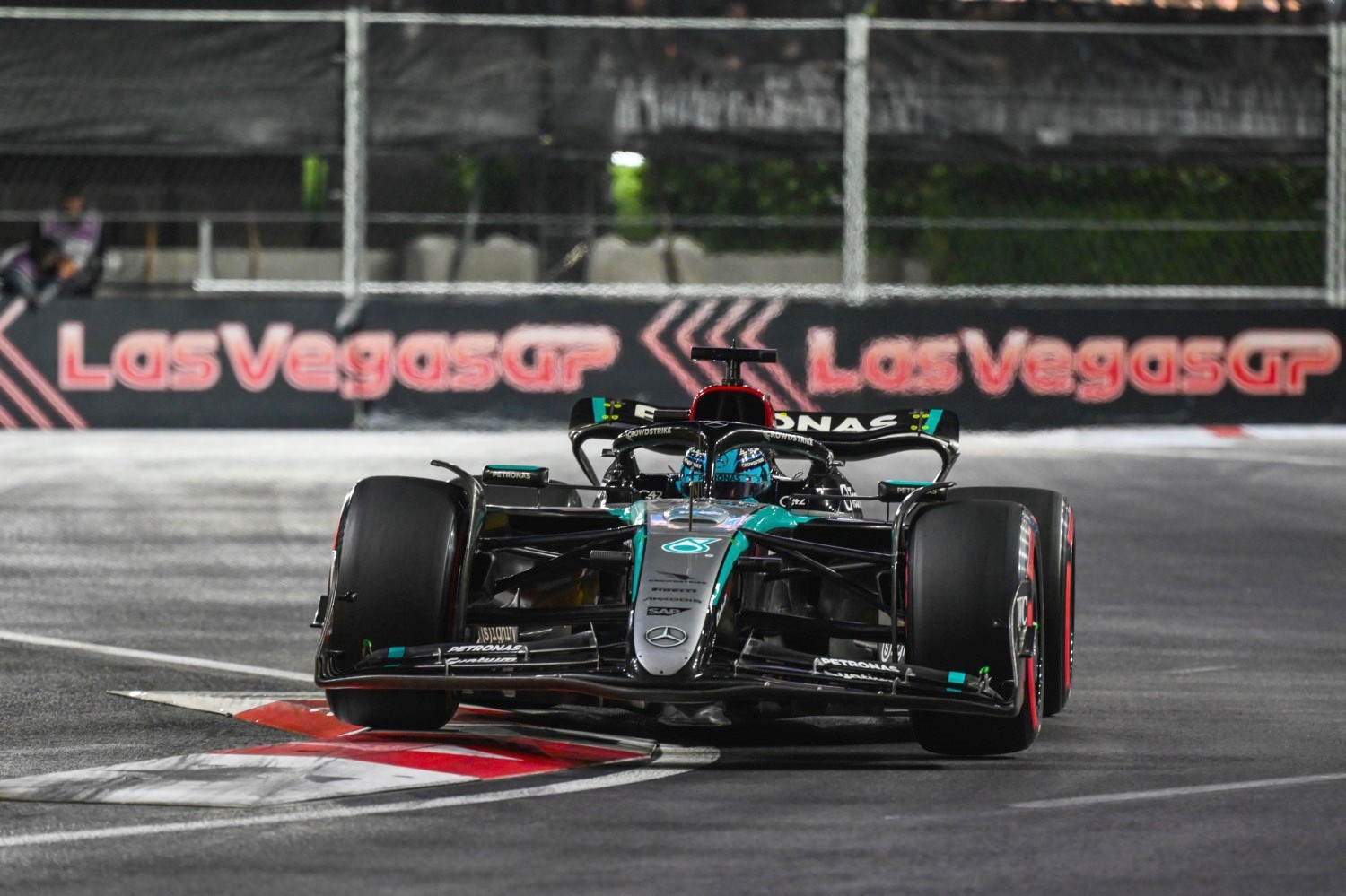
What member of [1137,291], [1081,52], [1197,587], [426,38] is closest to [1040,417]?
[1137,291]

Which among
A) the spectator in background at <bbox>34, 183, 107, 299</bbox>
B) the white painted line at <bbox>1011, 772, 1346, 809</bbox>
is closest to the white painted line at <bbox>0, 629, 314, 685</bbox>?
the white painted line at <bbox>1011, 772, 1346, 809</bbox>

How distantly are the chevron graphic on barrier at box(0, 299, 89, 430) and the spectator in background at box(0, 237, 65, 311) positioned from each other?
178 millimetres

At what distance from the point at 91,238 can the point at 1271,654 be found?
547 inches

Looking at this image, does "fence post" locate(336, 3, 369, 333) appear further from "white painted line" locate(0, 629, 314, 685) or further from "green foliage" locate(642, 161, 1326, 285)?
"white painted line" locate(0, 629, 314, 685)

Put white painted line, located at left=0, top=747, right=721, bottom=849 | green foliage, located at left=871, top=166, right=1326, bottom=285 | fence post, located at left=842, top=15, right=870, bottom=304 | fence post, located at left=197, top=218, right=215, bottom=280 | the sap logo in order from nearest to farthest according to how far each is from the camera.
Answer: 1. white painted line, located at left=0, top=747, right=721, bottom=849
2. the sap logo
3. fence post, located at left=842, top=15, right=870, bottom=304
4. fence post, located at left=197, top=218, right=215, bottom=280
5. green foliage, located at left=871, top=166, right=1326, bottom=285

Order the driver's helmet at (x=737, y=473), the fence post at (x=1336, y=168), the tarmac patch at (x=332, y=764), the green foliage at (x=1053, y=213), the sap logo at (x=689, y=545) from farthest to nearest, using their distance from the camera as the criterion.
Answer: the green foliage at (x=1053, y=213) < the fence post at (x=1336, y=168) < the driver's helmet at (x=737, y=473) < the sap logo at (x=689, y=545) < the tarmac patch at (x=332, y=764)

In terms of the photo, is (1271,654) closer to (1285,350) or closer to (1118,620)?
(1118,620)

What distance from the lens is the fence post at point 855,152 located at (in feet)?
65.5

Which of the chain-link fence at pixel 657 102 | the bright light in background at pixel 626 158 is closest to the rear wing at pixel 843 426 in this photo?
the chain-link fence at pixel 657 102

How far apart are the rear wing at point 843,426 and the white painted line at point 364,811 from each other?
222cm

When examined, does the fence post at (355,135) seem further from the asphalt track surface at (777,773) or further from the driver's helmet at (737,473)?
the driver's helmet at (737,473)

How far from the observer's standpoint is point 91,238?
20.9m

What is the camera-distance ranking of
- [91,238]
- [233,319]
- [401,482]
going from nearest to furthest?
1. [401,482]
2. [233,319]
3. [91,238]

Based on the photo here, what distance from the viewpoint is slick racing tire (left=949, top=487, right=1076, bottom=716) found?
25.8 ft
